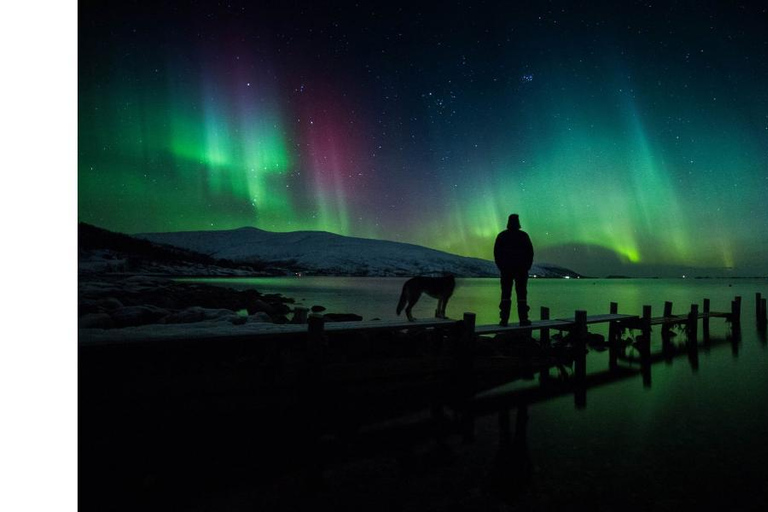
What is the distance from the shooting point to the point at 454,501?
5066 millimetres

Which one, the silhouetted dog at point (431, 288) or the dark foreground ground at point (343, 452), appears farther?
the silhouetted dog at point (431, 288)

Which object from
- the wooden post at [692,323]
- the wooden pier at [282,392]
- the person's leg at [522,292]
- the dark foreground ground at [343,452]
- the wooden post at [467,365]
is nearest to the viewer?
the dark foreground ground at [343,452]

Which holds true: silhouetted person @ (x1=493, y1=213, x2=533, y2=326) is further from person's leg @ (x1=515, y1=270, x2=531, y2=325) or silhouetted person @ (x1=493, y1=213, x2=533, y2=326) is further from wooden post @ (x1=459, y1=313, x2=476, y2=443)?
wooden post @ (x1=459, y1=313, x2=476, y2=443)

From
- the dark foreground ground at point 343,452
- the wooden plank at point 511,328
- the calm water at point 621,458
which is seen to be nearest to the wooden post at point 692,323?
the calm water at point 621,458

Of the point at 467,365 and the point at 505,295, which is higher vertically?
the point at 505,295

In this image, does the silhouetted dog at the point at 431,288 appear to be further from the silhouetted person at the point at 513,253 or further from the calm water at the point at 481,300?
the calm water at the point at 481,300

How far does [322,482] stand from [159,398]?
2.78m

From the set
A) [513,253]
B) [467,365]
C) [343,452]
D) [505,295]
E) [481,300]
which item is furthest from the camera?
[481,300]

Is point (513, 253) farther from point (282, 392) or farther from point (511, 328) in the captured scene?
point (282, 392)

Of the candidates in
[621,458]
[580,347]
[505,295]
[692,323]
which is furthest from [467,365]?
[692,323]

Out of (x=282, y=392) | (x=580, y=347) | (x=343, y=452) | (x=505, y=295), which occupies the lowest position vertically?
(x=343, y=452)

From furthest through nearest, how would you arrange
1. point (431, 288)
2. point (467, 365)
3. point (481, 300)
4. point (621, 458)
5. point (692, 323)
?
1. point (481, 300)
2. point (692, 323)
3. point (431, 288)
4. point (467, 365)
5. point (621, 458)

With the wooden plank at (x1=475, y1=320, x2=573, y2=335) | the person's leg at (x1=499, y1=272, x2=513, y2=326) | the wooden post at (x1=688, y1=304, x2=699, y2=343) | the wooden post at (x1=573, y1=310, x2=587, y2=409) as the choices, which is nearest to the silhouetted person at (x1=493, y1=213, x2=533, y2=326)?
the person's leg at (x1=499, y1=272, x2=513, y2=326)
